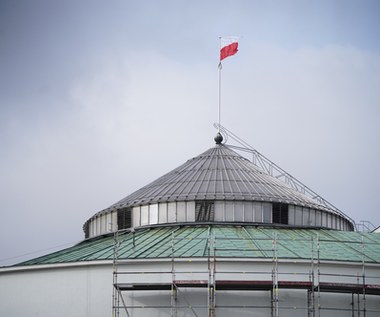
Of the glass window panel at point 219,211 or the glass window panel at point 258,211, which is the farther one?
the glass window panel at point 258,211

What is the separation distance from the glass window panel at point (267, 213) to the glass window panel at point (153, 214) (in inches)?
235

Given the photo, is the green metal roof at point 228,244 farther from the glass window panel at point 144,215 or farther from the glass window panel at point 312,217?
the glass window panel at point 312,217

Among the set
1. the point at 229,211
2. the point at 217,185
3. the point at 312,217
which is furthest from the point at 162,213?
the point at 312,217

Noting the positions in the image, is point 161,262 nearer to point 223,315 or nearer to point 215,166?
point 223,315

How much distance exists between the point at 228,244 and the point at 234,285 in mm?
4406

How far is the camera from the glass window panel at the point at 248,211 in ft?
176

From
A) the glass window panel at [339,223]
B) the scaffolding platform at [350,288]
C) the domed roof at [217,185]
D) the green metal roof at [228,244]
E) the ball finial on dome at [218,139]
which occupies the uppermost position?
the ball finial on dome at [218,139]

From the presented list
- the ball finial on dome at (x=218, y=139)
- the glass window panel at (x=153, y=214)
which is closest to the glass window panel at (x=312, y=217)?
the glass window panel at (x=153, y=214)

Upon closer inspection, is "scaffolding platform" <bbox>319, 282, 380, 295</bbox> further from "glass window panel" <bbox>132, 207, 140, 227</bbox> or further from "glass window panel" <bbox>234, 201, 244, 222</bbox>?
"glass window panel" <bbox>132, 207, 140, 227</bbox>

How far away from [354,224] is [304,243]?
1286cm

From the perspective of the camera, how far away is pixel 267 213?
5422 cm

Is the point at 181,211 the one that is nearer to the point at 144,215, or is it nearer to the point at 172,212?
the point at 172,212

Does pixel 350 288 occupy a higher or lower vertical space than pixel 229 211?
lower

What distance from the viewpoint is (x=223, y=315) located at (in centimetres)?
4428
